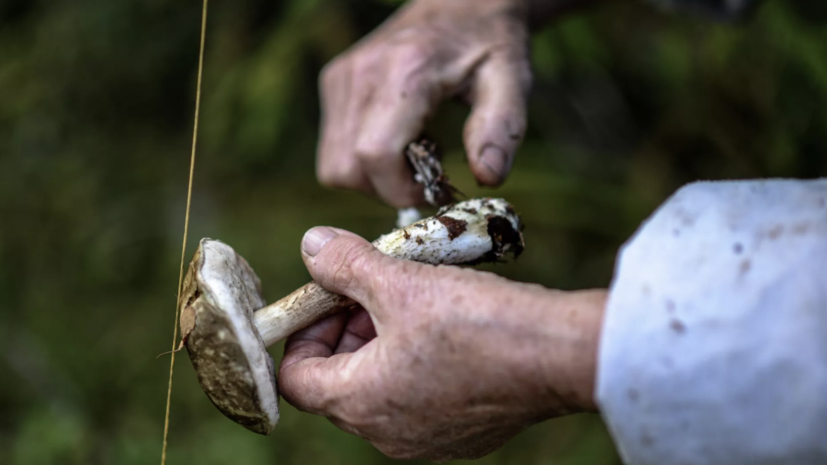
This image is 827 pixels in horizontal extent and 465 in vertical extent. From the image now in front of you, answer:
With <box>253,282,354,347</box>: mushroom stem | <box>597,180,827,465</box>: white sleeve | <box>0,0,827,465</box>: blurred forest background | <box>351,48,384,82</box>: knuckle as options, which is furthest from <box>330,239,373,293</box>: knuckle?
<box>0,0,827,465</box>: blurred forest background

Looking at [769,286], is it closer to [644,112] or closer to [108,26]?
[644,112]

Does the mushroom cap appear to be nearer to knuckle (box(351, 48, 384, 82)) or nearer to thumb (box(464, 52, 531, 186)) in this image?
thumb (box(464, 52, 531, 186))

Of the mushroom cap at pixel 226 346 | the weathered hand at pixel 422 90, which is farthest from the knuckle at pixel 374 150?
the mushroom cap at pixel 226 346

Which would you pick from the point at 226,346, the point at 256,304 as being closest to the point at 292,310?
the point at 256,304

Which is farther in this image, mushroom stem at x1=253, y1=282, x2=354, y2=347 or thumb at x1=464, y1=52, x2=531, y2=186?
thumb at x1=464, y1=52, x2=531, y2=186

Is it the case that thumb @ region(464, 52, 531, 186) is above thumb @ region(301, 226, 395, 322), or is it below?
above

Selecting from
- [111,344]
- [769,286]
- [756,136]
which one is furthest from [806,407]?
[111,344]
